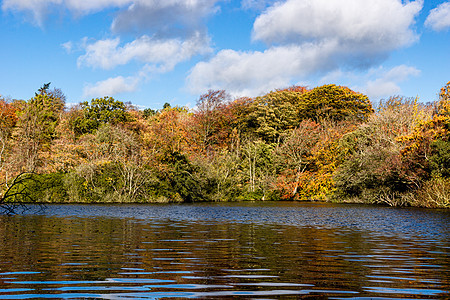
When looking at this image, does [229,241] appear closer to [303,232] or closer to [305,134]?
[303,232]

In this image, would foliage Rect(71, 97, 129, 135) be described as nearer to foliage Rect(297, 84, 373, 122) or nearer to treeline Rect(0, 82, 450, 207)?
treeline Rect(0, 82, 450, 207)

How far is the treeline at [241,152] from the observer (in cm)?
3991

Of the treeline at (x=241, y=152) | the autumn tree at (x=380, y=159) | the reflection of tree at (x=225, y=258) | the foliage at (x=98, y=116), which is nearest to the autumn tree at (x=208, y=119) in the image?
the treeline at (x=241, y=152)

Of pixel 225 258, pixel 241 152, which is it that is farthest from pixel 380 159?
pixel 225 258

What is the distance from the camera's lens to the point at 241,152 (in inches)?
2451

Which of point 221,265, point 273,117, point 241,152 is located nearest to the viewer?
point 221,265

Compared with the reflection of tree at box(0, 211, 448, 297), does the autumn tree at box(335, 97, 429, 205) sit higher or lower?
higher

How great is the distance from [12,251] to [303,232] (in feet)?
36.0

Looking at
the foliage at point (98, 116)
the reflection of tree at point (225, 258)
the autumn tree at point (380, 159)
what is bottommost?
the reflection of tree at point (225, 258)

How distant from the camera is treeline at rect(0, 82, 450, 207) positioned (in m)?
39.9

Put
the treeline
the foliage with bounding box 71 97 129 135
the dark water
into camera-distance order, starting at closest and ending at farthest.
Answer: the dark water < the treeline < the foliage with bounding box 71 97 129 135

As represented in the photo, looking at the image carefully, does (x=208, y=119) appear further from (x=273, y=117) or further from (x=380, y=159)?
(x=380, y=159)

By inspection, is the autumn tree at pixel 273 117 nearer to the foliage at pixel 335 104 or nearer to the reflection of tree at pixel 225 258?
the foliage at pixel 335 104

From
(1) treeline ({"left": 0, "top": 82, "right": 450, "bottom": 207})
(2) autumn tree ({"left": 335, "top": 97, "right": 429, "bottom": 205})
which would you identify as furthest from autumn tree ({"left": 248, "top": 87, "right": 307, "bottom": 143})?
(2) autumn tree ({"left": 335, "top": 97, "right": 429, "bottom": 205})
